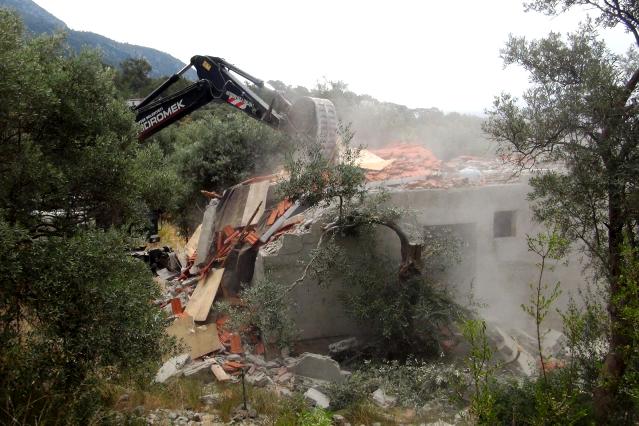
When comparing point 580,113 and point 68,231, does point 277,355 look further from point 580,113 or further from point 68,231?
point 580,113

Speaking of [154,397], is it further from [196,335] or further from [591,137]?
[591,137]

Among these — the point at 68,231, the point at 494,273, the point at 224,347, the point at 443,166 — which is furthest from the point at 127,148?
the point at 443,166

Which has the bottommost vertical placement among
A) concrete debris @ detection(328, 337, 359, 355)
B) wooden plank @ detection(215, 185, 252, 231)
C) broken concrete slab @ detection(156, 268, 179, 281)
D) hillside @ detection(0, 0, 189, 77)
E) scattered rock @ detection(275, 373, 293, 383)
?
scattered rock @ detection(275, 373, 293, 383)

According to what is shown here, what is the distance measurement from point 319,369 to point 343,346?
114cm

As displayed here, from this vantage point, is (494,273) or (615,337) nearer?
(615,337)

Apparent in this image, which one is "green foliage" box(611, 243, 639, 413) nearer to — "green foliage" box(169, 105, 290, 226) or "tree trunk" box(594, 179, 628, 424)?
"tree trunk" box(594, 179, 628, 424)

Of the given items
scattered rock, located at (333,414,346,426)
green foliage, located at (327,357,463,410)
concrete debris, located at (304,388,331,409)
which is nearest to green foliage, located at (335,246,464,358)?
green foliage, located at (327,357,463,410)

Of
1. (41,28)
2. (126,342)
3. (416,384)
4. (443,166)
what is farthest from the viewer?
(41,28)

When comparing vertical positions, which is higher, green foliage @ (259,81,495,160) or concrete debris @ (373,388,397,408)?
green foliage @ (259,81,495,160)

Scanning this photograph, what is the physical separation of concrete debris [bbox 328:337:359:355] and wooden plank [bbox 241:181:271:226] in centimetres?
355

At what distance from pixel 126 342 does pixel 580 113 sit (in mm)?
5158

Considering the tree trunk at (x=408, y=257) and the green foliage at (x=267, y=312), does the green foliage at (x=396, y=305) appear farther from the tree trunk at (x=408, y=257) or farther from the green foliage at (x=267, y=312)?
the green foliage at (x=267, y=312)

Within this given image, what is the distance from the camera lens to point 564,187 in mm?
5523

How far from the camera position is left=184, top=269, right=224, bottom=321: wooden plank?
10234mm
